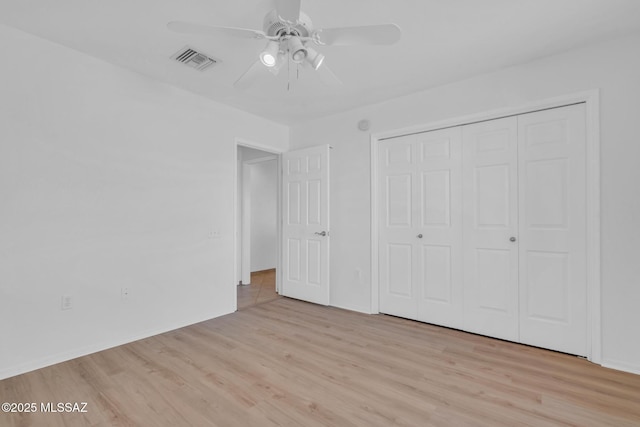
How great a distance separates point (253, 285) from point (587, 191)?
177 inches

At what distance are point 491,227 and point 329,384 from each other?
6.73ft

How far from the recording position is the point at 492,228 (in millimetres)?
2836

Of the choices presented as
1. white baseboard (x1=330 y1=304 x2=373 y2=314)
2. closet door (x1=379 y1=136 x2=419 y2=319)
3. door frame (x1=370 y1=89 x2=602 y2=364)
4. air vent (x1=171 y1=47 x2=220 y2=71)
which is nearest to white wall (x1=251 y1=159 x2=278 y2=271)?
white baseboard (x1=330 y1=304 x2=373 y2=314)

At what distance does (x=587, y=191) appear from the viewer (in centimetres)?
238

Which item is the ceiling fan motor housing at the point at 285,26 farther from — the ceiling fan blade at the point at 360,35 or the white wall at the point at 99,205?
the white wall at the point at 99,205

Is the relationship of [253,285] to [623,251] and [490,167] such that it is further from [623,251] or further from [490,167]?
[623,251]

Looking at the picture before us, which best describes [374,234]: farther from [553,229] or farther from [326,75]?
[326,75]

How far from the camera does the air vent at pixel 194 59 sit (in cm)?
246

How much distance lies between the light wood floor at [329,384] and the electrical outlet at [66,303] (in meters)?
0.43

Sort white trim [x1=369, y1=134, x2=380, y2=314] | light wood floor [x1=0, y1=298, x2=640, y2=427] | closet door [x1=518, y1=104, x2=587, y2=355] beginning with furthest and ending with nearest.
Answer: white trim [x1=369, y1=134, x2=380, y2=314] < closet door [x1=518, y1=104, x2=587, y2=355] < light wood floor [x1=0, y1=298, x2=640, y2=427]

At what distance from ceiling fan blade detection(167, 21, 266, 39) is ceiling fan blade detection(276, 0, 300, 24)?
248 millimetres

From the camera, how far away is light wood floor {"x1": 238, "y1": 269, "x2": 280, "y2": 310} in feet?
13.4

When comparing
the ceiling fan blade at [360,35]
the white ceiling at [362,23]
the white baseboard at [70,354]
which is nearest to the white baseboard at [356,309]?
the white baseboard at [70,354]

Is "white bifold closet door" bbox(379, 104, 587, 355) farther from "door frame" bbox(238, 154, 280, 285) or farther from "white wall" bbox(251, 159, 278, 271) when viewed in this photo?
"white wall" bbox(251, 159, 278, 271)
